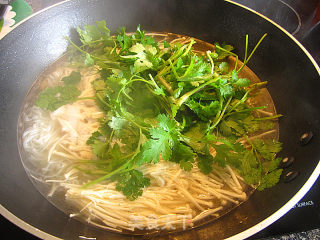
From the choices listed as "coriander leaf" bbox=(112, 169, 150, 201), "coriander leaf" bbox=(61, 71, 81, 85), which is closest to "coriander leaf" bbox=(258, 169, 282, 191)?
"coriander leaf" bbox=(112, 169, 150, 201)

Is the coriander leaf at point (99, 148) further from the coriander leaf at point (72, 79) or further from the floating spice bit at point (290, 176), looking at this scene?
the floating spice bit at point (290, 176)

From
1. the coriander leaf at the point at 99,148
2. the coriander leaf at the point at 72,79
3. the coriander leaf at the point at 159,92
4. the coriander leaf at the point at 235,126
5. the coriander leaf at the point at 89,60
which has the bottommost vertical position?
the coriander leaf at the point at 235,126

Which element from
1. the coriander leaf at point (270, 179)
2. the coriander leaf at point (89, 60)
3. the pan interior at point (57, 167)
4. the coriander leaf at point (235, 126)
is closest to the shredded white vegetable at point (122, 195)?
the pan interior at point (57, 167)

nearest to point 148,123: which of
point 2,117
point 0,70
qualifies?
point 2,117

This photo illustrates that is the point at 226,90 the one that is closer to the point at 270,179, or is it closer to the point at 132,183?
the point at 270,179

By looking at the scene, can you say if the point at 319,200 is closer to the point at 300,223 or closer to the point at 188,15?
the point at 300,223

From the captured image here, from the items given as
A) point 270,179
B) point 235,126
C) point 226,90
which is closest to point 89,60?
point 226,90
